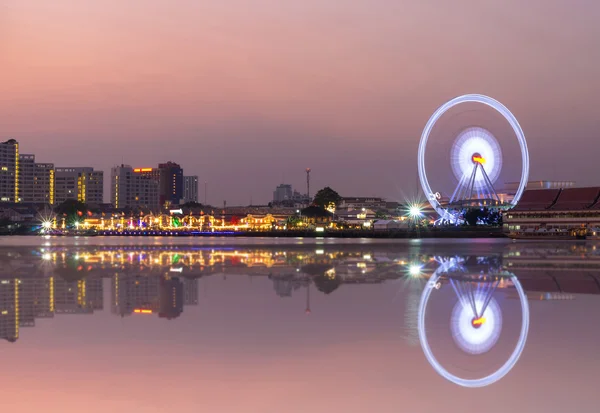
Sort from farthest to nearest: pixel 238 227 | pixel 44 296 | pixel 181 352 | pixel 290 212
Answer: pixel 290 212 → pixel 238 227 → pixel 44 296 → pixel 181 352

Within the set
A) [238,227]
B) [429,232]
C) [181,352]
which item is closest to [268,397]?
[181,352]

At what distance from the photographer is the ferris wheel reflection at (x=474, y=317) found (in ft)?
29.7

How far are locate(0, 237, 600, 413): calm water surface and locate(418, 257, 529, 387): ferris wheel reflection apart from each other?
0.04 meters

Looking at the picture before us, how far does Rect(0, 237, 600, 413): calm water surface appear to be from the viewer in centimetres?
766

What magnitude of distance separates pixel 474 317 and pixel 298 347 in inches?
168

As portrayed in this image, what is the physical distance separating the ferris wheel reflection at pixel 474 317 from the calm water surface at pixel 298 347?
0.13 ft

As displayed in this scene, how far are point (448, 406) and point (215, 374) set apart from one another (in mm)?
2838

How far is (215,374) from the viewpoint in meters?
8.68

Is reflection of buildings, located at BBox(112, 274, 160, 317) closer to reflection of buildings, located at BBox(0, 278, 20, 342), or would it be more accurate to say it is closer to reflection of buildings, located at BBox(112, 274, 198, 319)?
reflection of buildings, located at BBox(112, 274, 198, 319)

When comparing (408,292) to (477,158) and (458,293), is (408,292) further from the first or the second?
(477,158)

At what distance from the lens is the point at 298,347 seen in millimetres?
10414

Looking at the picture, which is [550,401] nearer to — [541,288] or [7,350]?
[7,350]

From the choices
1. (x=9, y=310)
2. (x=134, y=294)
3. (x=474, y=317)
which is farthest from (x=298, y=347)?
(x=134, y=294)

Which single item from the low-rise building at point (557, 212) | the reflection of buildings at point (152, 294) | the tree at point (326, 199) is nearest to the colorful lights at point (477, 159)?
the low-rise building at point (557, 212)
